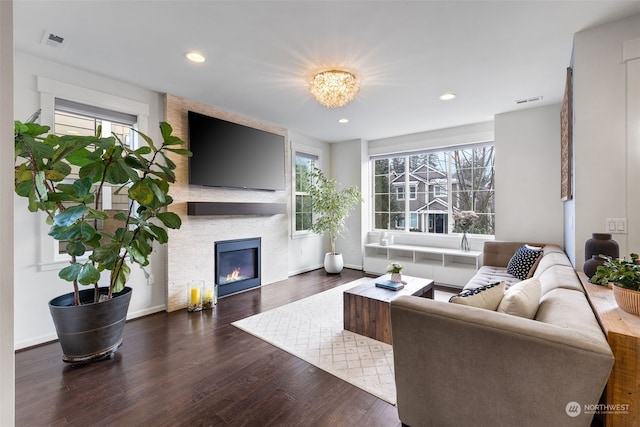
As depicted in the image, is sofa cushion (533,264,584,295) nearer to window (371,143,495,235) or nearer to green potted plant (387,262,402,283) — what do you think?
green potted plant (387,262,402,283)

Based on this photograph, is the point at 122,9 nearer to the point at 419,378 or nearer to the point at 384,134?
the point at 419,378

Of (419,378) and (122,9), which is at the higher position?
(122,9)

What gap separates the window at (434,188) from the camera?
15.3 feet

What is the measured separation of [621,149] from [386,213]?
3832mm

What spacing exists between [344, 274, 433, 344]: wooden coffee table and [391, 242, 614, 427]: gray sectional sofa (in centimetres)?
110

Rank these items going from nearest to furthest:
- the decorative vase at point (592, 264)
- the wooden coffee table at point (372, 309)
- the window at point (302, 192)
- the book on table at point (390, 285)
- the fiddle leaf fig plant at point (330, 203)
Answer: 1. the decorative vase at point (592, 264)
2. the wooden coffee table at point (372, 309)
3. the book on table at point (390, 285)
4. the fiddle leaf fig plant at point (330, 203)
5. the window at point (302, 192)

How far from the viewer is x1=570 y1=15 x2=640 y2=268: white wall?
1.99m

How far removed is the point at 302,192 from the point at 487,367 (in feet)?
14.5

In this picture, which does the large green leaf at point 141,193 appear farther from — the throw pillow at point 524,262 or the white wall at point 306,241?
the throw pillow at point 524,262

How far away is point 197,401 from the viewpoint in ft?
6.12

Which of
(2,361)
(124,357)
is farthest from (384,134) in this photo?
(2,361)

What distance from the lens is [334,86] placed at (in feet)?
8.93

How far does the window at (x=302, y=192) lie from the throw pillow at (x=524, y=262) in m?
3.36

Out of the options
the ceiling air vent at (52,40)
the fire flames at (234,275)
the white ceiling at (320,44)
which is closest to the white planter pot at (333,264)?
the fire flames at (234,275)
